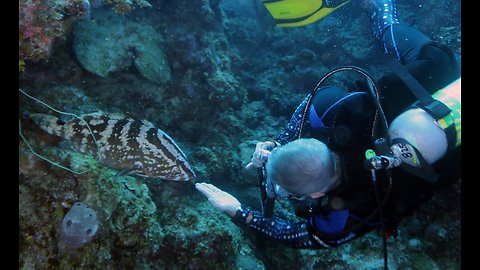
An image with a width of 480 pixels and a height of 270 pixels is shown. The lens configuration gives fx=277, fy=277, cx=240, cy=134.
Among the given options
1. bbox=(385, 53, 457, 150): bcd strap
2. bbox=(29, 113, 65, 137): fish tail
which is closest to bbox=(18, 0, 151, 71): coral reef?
bbox=(29, 113, 65, 137): fish tail

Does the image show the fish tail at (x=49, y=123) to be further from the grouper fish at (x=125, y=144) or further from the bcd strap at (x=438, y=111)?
the bcd strap at (x=438, y=111)

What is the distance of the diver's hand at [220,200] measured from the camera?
11.8 feet

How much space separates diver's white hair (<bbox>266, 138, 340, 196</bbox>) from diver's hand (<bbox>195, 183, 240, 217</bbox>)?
55.4 inches

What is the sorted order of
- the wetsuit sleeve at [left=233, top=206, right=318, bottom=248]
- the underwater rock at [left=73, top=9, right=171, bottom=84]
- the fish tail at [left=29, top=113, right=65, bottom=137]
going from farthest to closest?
the underwater rock at [left=73, top=9, right=171, bottom=84] < the wetsuit sleeve at [left=233, top=206, right=318, bottom=248] < the fish tail at [left=29, top=113, right=65, bottom=137]

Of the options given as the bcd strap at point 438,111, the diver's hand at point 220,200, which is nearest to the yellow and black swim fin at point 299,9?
the bcd strap at point 438,111

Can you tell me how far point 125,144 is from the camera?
3.41 meters

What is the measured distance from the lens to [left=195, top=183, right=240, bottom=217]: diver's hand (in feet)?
11.8

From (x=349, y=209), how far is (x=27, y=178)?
2.95 meters

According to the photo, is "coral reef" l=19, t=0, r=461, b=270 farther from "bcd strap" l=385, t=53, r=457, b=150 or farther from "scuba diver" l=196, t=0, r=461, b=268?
"bcd strap" l=385, t=53, r=457, b=150

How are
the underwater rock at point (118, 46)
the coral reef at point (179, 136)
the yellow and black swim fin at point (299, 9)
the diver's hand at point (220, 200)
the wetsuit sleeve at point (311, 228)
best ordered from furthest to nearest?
1. the yellow and black swim fin at point (299, 9)
2. the underwater rock at point (118, 46)
3. the diver's hand at point (220, 200)
4. the coral reef at point (179, 136)
5. the wetsuit sleeve at point (311, 228)

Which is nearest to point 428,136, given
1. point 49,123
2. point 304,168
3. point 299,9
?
point 304,168

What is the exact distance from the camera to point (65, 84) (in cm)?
389

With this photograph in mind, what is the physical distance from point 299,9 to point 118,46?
378 centimetres
